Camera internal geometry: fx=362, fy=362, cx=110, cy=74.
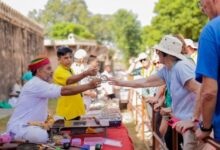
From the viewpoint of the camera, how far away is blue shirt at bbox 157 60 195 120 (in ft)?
10.6

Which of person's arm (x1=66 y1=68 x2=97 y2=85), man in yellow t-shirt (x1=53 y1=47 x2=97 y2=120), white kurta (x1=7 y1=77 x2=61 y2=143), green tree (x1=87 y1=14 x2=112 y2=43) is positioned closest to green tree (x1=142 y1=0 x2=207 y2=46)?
man in yellow t-shirt (x1=53 y1=47 x2=97 y2=120)

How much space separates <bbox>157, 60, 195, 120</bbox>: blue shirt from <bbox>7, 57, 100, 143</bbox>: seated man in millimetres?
1240

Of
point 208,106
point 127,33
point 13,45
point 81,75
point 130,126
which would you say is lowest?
point 130,126

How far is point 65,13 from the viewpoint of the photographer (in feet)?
265

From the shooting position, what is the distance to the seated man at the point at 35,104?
3549 millimetres

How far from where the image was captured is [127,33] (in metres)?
51.8

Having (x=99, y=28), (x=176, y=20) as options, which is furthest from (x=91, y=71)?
(x=99, y=28)

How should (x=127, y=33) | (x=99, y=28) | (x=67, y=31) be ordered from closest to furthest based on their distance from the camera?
(x=127, y=33) → (x=67, y=31) → (x=99, y=28)

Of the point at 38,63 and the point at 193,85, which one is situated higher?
the point at 38,63

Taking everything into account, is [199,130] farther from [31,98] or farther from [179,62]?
[31,98]

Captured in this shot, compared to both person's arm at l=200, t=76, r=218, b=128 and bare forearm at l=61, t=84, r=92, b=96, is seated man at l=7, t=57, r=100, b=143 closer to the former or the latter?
bare forearm at l=61, t=84, r=92, b=96

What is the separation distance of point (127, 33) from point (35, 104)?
48532 mm

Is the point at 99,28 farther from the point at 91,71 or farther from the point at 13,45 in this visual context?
the point at 91,71

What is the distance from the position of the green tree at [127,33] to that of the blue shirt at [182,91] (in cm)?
4700
